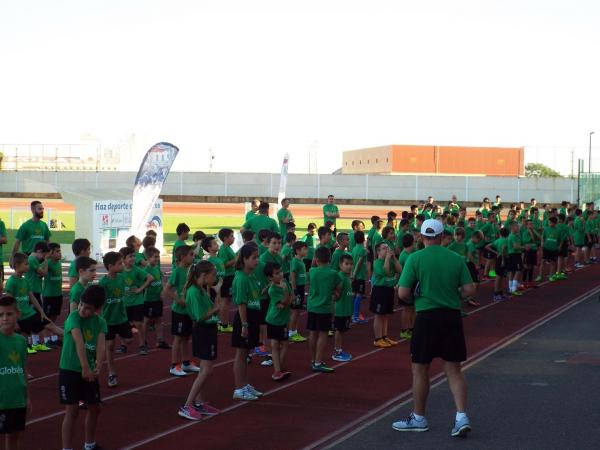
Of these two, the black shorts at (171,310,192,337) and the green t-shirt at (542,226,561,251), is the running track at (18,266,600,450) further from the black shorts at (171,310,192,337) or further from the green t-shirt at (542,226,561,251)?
the green t-shirt at (542,226,561,251)

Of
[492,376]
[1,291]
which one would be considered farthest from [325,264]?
[1,291]

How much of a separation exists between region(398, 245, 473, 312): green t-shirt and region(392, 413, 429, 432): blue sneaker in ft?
3.40

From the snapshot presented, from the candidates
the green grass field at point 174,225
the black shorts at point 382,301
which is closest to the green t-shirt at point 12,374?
the black shorts at point 382,301

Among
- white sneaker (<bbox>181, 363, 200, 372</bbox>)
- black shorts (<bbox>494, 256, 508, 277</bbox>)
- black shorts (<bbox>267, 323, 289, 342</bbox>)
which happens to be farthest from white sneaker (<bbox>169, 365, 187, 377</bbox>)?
black shorts (<bbox>494, 256, 508, 277</bbox>)

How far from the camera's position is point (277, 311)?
35.3ft

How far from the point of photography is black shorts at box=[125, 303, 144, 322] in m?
12.5

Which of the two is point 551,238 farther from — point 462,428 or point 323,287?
point 462,428

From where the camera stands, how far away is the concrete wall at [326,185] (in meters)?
68.0

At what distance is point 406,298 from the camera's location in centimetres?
834

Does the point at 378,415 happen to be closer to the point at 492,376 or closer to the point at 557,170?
the point at 492,376

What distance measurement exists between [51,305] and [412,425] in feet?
23.2

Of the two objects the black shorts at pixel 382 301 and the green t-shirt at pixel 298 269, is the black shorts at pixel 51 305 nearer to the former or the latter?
the green t-shirt at pixel 298 269

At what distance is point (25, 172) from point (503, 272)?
2452 inches

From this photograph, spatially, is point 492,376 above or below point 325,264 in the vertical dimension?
below
